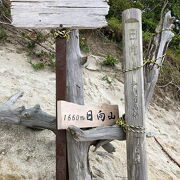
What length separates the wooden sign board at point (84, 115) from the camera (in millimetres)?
2711

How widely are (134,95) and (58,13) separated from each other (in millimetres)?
1046

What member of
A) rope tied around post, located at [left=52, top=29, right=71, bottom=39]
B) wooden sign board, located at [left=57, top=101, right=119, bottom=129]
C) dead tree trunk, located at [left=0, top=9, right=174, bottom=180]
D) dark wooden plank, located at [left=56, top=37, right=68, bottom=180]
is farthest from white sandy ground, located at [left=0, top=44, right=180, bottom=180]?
rope tied around post, located at [left=52, top=29, right=71, bottom=39]

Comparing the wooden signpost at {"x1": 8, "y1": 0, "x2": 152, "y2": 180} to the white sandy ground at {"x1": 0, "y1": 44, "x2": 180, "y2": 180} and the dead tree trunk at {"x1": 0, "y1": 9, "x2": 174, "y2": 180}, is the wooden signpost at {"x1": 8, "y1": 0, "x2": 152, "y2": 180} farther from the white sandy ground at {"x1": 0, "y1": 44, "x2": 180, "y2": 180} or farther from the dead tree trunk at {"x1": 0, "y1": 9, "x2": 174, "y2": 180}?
the white sandy ground at {"x1": 0, "y1": 44, "x2": 180, "y2": 180}

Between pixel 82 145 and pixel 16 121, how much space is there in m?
1.00

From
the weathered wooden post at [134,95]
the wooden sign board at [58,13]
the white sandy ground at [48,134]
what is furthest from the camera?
the white sandy ground at [48,134]

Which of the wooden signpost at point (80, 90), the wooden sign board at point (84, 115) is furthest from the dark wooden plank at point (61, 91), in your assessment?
the wooden sign board at point (84, 115)

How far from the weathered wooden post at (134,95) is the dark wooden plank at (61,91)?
0.61 metres

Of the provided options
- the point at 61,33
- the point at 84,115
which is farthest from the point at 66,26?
the point at 84,115

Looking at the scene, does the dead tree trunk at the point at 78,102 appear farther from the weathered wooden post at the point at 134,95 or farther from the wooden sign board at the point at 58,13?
the wooden sign board at the point at 58,13

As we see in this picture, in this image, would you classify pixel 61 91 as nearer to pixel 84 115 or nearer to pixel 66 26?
pixel 84 115

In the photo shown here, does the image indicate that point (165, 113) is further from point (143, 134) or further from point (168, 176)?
point (143, 134)

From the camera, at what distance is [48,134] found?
3.95 meters

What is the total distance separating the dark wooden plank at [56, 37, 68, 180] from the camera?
2.85 m

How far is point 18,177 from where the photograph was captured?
3.29 m
